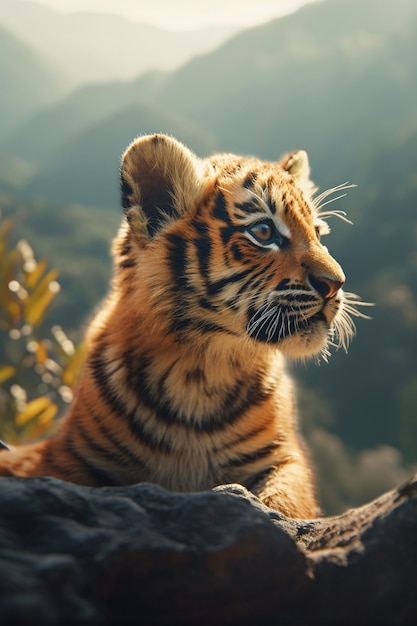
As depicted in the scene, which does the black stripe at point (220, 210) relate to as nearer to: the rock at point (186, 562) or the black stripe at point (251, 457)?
the black stripe at point (251, 457)

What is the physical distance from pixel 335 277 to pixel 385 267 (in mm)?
9148

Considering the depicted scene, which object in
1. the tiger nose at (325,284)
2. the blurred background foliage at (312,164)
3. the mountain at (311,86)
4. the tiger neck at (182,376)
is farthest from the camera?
the mountain at (311,86)

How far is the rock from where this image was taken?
3.42 feet

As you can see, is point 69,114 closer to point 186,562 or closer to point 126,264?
point 126,264

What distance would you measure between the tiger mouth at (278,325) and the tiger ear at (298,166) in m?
0.71

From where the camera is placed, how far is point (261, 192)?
2199 mm

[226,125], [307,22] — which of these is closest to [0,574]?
[226,125]

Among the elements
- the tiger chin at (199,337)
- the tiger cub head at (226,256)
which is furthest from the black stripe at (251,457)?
the tiger cub head at (226,256)

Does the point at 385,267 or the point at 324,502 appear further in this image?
the point at 385,267

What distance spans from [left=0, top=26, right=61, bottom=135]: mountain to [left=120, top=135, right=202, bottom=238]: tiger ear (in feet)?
77.0

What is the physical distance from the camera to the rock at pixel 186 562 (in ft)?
3.42

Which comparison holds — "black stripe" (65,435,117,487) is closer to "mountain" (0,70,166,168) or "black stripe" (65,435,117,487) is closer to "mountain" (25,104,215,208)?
"mountain" (25,104,215,208)

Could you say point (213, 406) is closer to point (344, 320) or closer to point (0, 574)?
point (344, 320)

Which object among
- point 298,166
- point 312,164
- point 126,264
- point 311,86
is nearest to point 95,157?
point 311,86
